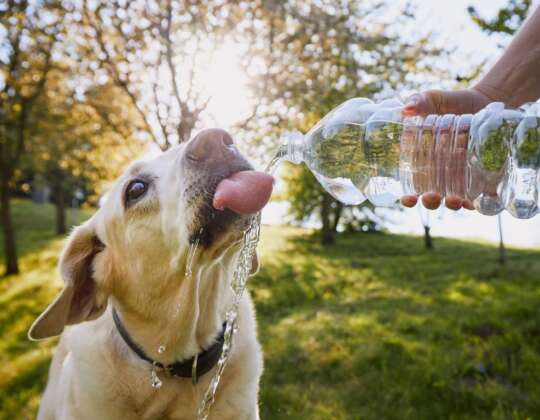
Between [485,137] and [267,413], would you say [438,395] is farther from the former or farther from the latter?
[485,137]

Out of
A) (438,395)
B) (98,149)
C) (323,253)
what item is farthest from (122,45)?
(323,253)

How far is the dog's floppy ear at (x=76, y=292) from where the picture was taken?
8.53 feet

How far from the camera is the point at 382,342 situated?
559 centimetres

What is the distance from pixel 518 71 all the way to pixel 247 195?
140cm

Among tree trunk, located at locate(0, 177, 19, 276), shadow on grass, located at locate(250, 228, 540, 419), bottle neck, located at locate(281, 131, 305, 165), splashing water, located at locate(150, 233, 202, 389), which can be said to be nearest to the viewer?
splashing water, located at locate(150, 233, 202, 389)

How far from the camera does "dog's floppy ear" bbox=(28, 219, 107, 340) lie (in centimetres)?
260

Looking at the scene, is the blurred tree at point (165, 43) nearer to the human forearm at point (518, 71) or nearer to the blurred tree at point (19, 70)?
the blurred tree at point (19, 70)

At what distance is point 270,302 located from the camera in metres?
8.20

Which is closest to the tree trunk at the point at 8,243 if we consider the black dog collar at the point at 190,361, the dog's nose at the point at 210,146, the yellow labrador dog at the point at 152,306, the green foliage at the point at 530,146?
the yellow labrador dog at the point at 152,306

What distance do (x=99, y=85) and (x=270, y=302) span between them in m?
5.27

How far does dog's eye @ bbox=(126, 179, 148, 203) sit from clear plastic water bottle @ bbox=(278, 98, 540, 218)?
29.9 inches

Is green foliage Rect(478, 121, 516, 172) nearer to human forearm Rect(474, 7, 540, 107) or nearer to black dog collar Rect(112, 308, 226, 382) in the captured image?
human forearm Rect(474, 7, 540, 107)

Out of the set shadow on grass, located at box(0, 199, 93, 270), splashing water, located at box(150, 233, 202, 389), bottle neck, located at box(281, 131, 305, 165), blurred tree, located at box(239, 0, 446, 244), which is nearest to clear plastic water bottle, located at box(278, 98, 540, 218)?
bottle neck, located at box(281, 131, 305, 165)

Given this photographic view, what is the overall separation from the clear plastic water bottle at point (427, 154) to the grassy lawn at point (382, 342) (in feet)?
6.97
